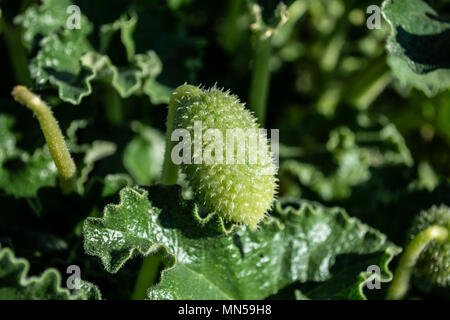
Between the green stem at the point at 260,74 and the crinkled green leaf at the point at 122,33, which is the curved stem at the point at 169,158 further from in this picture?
the green stem at the point at 260,74

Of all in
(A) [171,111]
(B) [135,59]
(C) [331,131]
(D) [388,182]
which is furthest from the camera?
(C) [331,131]

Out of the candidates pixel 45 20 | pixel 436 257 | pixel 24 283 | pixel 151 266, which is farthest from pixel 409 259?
pixel 45 20

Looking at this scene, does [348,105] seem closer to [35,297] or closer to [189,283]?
[189,283]

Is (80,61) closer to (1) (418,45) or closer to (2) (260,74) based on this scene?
(2) (260,74)

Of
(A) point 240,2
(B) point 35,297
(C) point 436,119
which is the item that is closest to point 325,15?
(A) point 240,2

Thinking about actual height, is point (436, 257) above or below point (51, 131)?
below
